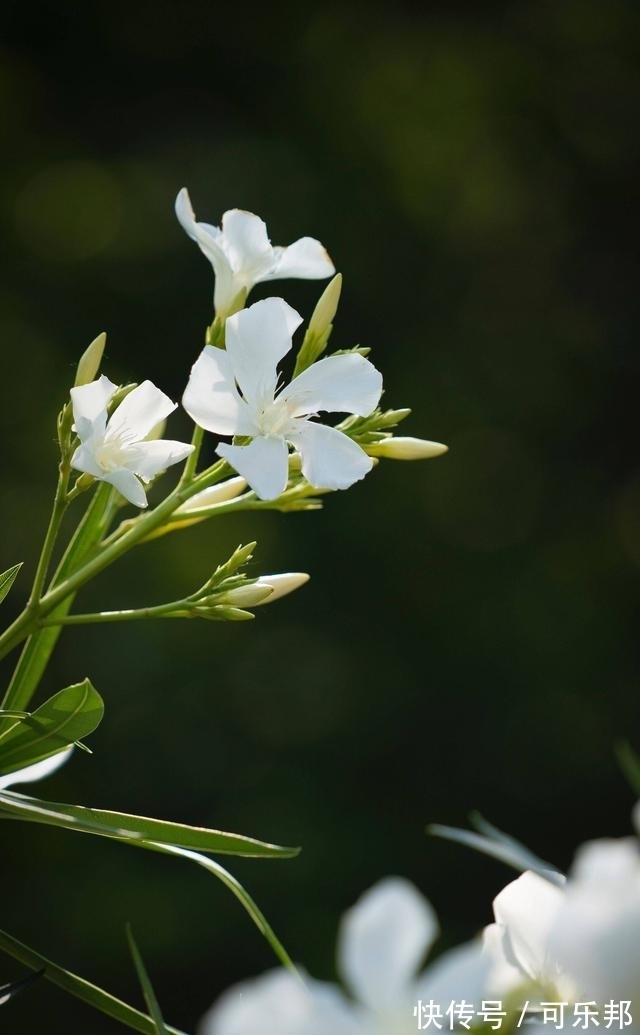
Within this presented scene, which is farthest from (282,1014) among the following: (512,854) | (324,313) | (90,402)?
(324,313)

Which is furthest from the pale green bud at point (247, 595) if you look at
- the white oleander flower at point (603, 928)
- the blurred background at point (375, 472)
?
the blurred background at point (375, 472)

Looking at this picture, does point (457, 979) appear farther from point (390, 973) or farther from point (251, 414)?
point (251, 414)

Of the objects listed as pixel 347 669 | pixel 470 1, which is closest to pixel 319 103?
pixel 470 1

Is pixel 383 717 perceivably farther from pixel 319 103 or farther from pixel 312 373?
pixel 312 373

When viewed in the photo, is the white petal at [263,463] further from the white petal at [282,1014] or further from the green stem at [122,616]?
the white petal at [282,1014]

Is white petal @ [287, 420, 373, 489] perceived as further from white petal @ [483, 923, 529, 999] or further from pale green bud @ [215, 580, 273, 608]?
white petal @ [483, 923, 529, 999]
